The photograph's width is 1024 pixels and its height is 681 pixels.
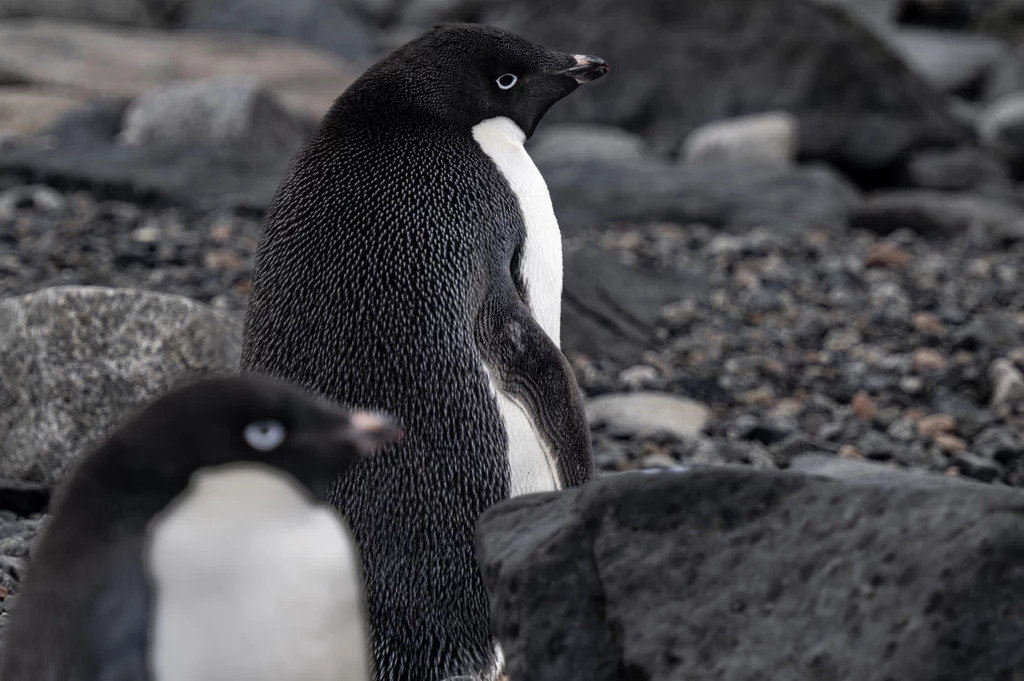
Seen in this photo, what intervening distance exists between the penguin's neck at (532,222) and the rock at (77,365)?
1.27 meters

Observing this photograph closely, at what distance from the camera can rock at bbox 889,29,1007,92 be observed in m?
19.9

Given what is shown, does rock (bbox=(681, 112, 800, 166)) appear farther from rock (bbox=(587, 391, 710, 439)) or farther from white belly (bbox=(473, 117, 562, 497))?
white belly (bbox=(473, 117, 562, 497))

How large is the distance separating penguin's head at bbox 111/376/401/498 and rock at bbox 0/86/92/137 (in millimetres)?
9903

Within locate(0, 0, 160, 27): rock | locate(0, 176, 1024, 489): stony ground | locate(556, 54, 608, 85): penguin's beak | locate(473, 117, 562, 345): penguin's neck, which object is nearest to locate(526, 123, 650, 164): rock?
locate(0, 176, 1024, 489): stony ground

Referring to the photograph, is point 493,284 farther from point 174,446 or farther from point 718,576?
point 174,446

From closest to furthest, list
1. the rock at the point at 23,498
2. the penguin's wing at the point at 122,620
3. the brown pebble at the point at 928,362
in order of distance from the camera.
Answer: the penguin's wing at the point at 122,620 → the rock at the point at 23,498 → the brown pebble at the point at 928,362

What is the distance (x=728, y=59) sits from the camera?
14148mm

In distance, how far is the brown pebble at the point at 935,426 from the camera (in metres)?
5.55

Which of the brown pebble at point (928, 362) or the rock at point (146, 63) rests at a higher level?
the brown pebble at point (928, 362)

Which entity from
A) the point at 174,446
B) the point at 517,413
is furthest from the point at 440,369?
the point at 174,446

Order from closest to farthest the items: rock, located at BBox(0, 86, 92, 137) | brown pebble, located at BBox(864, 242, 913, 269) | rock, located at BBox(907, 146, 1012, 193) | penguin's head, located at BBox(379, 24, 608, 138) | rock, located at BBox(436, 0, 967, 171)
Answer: penguin's head, located at BBox(379, 24, 608, 138) < brown pebble, located at BBox(864, 242, 913, 269) < rock, located at BBox(0, 86, 92, 137) < rock, located at BBox(907, 146, 1012, 193) < rock, located at BBox(436, 0, 967, 171)

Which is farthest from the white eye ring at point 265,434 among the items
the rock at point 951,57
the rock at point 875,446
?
the rock at point 951,57

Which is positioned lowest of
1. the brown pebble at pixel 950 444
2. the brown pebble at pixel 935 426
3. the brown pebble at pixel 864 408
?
the brown pebble at pixel 864 408

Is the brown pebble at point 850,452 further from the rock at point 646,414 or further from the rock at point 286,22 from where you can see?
the rock at point 286,22
